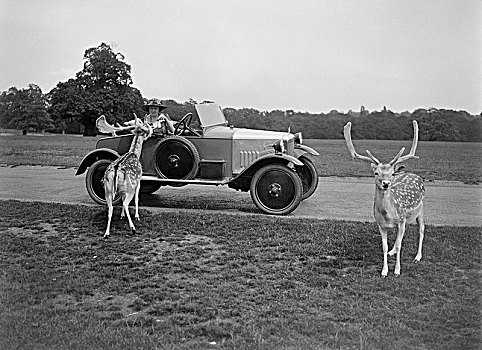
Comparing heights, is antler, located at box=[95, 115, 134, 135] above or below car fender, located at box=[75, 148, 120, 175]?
above

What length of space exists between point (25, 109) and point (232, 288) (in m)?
2.10

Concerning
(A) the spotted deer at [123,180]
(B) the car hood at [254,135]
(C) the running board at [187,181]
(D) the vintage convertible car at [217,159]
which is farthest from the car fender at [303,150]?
(A) the spotted deer at [123,180]

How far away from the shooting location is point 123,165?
5180 millimetres

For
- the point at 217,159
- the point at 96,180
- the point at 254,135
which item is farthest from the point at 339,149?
the point at 96,180

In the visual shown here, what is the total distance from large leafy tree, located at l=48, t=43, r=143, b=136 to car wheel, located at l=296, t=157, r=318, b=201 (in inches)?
99.4

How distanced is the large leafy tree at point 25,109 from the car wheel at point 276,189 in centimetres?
223

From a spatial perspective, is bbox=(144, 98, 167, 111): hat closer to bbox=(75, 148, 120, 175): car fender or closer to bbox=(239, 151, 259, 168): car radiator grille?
bbox=(75, 148, 120, 175): car fender

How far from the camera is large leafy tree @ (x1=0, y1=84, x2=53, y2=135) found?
12.9ft

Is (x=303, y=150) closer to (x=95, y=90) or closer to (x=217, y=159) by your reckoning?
(x=217, y=159)

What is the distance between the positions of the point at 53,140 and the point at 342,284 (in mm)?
2912

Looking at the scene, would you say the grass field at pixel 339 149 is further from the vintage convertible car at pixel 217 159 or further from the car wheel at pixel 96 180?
the vintage convertible car at pixel 217 159

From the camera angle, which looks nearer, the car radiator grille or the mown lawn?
the mown lawn

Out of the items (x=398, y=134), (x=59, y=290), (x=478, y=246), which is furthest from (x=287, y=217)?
(x=59, y=290)

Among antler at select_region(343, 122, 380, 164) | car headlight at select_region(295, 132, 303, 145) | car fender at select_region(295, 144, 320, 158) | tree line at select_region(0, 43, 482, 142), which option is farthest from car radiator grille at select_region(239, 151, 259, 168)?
antler at select_region(343, 122, 380, 164)
